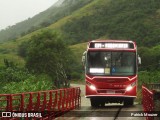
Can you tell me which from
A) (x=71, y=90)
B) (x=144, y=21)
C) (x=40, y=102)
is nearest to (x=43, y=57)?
A: (x=71, y=90)

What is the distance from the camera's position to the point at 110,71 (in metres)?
23.1

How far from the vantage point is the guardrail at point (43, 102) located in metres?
13.1

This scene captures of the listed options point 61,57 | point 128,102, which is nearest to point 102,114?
point 128,102

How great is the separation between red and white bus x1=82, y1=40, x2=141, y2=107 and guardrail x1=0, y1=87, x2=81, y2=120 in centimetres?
159

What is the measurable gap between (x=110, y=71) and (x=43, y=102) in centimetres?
622

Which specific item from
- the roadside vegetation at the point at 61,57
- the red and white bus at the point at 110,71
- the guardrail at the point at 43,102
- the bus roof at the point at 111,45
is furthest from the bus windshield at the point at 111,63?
the roadside vegetation at the point at 61,57

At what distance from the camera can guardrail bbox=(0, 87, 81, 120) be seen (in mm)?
13125

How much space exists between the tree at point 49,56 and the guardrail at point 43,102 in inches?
2388

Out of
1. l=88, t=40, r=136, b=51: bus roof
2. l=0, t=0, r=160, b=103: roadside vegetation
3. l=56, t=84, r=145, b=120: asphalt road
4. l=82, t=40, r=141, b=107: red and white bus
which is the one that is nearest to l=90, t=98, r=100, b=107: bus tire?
l=82, t=40, r=141, b=107: red and white bus

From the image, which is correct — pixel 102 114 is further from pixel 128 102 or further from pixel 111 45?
pixel 128 102

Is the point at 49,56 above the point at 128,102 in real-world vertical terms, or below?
above

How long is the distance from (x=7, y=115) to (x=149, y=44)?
15018 cm

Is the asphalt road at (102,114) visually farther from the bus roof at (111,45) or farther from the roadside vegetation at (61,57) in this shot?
the roadside vegetation at (61,57)

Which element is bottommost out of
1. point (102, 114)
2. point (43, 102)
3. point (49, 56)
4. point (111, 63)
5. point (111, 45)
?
point (102, 114)
